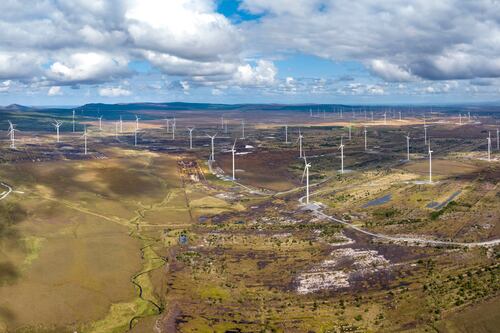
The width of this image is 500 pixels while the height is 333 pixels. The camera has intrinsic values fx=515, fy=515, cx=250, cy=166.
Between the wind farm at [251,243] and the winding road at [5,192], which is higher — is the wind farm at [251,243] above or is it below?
below

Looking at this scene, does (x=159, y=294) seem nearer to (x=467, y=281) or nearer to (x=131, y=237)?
(x=131, y=237)

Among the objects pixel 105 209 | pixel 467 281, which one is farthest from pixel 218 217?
pixel 467 281

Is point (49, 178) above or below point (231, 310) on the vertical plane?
above

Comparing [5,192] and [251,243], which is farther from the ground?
[5,192]

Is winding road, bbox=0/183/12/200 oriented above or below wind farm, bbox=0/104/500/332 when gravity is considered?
above

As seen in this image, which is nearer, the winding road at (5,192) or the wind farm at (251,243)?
the wind farm at (251,243)

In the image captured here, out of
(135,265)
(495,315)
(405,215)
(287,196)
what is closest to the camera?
(495,315)

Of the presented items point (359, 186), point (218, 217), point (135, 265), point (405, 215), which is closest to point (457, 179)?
point (359, 186)

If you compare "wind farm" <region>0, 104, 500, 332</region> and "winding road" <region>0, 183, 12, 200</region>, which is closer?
"wind farm" <region>0, 104, 500, 332</region>

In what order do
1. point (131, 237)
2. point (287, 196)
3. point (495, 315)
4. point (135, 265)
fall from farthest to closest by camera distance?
point (287, 196) → point (131, 237) → point (135, 265) → point (495, 315)

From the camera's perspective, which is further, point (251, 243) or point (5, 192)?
point (5, 192)

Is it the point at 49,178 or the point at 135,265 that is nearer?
the point at 135,265
